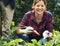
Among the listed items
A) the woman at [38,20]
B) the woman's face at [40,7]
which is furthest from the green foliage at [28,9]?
the woman's face at [40,7]

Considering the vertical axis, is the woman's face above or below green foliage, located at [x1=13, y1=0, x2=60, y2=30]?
A: above

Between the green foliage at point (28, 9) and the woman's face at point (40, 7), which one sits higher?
the woman's face at point (40, 7)

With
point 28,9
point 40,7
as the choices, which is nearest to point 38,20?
point 40,7

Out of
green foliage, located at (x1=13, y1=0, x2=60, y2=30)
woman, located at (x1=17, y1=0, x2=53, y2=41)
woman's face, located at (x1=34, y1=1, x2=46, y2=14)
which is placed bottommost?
green foliage, located at (x1=13, y1=0, x2=60, y2=30)

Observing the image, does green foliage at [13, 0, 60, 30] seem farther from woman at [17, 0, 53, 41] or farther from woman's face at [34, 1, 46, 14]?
woman's face at [34, 1, 46, 14]

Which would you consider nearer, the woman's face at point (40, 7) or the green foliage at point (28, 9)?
the woman's face at point (40, 7)

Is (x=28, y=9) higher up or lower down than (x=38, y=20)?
lower down

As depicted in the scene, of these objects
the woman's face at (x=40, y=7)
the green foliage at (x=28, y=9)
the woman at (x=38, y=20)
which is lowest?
the green foliage at (x=28, y=9)

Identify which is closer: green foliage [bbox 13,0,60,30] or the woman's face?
the woman's face

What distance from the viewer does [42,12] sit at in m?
4.42

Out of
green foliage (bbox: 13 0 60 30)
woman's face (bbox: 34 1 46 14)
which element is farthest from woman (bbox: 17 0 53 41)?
green foliage (bbox: 13 0 60 30)

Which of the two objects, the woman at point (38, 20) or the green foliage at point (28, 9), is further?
the green foliage at point (28, 9)

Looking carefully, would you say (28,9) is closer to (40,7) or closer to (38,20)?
(38,20)

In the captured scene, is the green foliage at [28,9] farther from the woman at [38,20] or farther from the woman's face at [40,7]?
the woman's face at [40,7]
